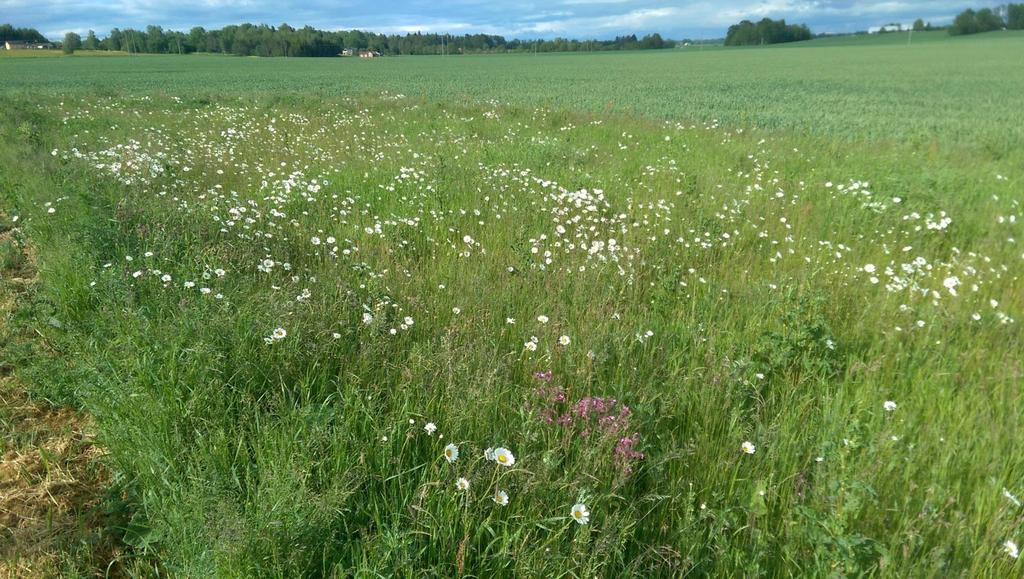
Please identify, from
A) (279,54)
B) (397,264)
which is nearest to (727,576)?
(397,264)

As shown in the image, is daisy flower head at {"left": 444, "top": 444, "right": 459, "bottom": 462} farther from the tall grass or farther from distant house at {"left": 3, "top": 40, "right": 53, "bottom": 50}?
distant house at {"left": 3, "top": 40, "right": 53, "bottom": 50}

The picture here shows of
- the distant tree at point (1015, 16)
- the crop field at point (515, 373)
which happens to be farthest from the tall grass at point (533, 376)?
the distant tree at point (1015, 16)

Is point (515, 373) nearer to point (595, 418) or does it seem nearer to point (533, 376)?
point (533, 376)

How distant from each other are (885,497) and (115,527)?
3104 mm

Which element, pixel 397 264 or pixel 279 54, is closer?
pixel 397 264

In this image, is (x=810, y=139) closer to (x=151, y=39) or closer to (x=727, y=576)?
(x=727, y=576)

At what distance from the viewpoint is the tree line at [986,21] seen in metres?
91.7

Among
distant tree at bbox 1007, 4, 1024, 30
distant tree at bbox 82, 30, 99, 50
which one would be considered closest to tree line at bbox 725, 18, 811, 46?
distant tree at bbox 1007, 4, 1024, 30

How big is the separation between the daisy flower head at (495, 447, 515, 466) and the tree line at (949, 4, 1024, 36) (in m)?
130

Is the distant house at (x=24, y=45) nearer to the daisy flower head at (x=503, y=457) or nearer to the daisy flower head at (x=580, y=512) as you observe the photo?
the daisy flower head at (x=503, y=457)

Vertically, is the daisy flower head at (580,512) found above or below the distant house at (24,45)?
below

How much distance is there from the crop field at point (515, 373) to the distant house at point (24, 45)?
346ft

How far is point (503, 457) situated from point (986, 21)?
13180 cm

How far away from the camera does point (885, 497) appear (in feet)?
7.51
